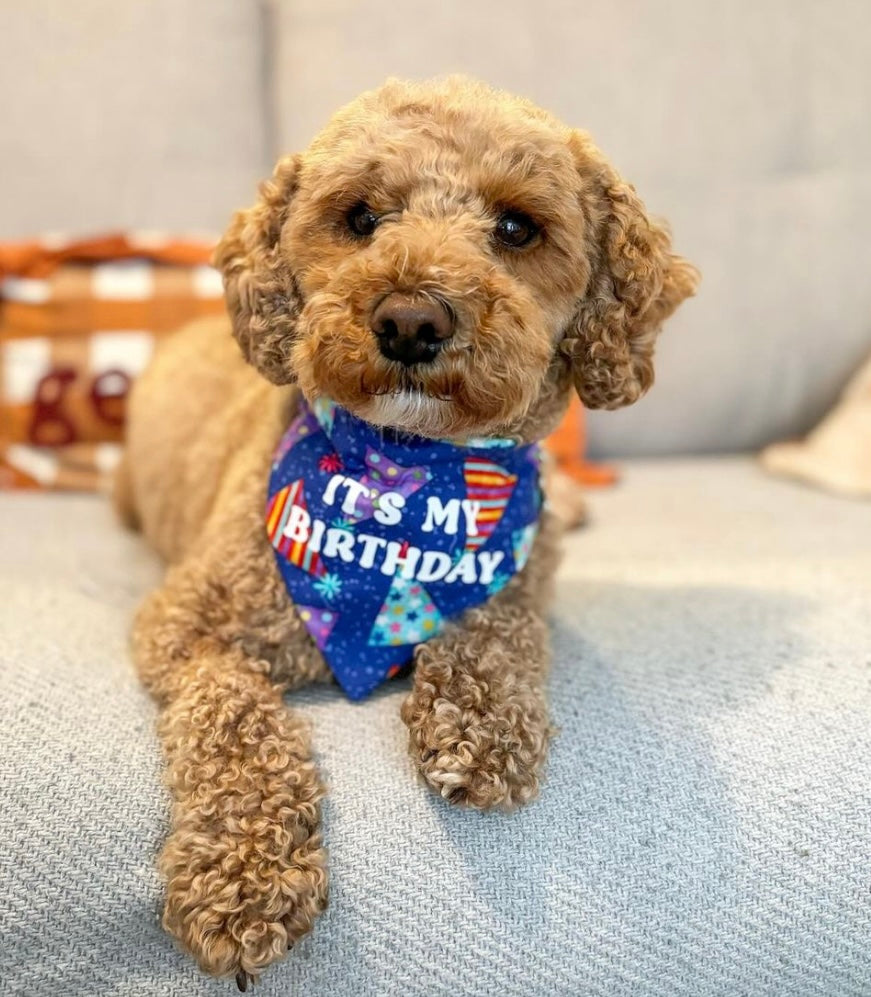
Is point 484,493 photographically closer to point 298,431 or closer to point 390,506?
point 390,506

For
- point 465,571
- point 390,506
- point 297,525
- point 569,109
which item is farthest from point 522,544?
point 569,109

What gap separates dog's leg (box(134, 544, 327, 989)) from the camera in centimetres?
97

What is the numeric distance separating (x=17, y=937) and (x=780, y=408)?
2.05 meters

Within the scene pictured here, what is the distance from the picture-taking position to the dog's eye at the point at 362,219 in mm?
1242

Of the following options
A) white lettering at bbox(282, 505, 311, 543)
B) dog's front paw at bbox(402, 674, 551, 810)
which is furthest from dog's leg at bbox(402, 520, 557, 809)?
white lettering at bbox(282, 505, 311, 543)

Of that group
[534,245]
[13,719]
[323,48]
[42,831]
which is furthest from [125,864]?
[323,48]

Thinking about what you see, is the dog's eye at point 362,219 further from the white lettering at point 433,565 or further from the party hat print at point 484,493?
the white lettering at point 433,565

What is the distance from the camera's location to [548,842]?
1.08 metres

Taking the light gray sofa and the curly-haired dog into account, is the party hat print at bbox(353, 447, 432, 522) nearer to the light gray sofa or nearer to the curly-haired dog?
the curly-haired dog

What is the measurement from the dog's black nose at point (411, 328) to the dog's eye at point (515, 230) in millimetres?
232

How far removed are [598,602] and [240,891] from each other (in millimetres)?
784

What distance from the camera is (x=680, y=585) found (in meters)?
1.62

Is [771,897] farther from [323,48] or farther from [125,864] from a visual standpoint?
[323,48]

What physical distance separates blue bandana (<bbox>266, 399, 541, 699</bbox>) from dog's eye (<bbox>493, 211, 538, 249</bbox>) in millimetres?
264
